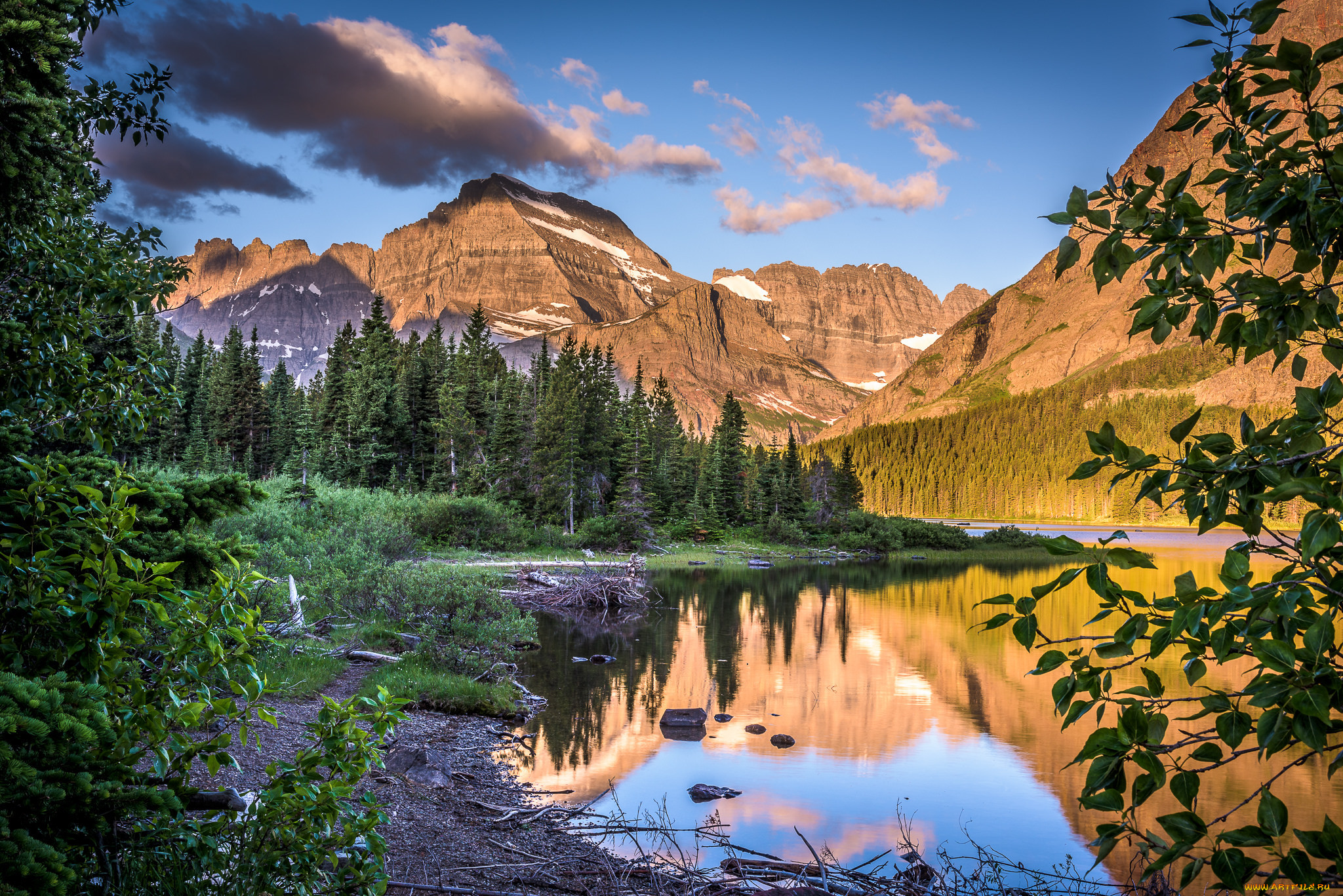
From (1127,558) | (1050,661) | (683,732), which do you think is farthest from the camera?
(683,732)

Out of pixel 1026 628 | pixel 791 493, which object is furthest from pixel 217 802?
pixel 791 493

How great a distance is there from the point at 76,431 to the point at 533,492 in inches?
2063

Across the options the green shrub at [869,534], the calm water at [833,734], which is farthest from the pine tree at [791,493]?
the calm water at [833,734]

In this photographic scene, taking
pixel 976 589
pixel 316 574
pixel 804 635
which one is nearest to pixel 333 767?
pixel 316 574

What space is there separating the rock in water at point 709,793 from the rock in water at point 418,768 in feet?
12.8

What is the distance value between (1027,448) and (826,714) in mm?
141551

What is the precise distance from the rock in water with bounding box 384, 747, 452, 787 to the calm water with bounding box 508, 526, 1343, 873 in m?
1.70

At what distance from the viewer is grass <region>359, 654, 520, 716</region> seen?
49.5ft

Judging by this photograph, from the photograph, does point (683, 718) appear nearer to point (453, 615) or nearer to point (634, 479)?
point (453, 615)

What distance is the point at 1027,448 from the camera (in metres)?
143

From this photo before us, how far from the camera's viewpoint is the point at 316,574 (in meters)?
20.2

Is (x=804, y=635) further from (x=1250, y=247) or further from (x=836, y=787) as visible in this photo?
(x=1250, y=247)

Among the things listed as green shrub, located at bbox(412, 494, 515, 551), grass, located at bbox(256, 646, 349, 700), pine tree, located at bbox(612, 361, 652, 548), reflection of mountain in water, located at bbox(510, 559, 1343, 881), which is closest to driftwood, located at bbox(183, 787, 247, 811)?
reflection of mountain in water, located at bbox(510, 559, 1343, 881)

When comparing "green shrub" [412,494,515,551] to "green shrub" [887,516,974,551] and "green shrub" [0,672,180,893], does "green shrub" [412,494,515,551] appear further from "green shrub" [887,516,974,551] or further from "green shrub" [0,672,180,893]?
"green shrub" [887,516,974,551]
